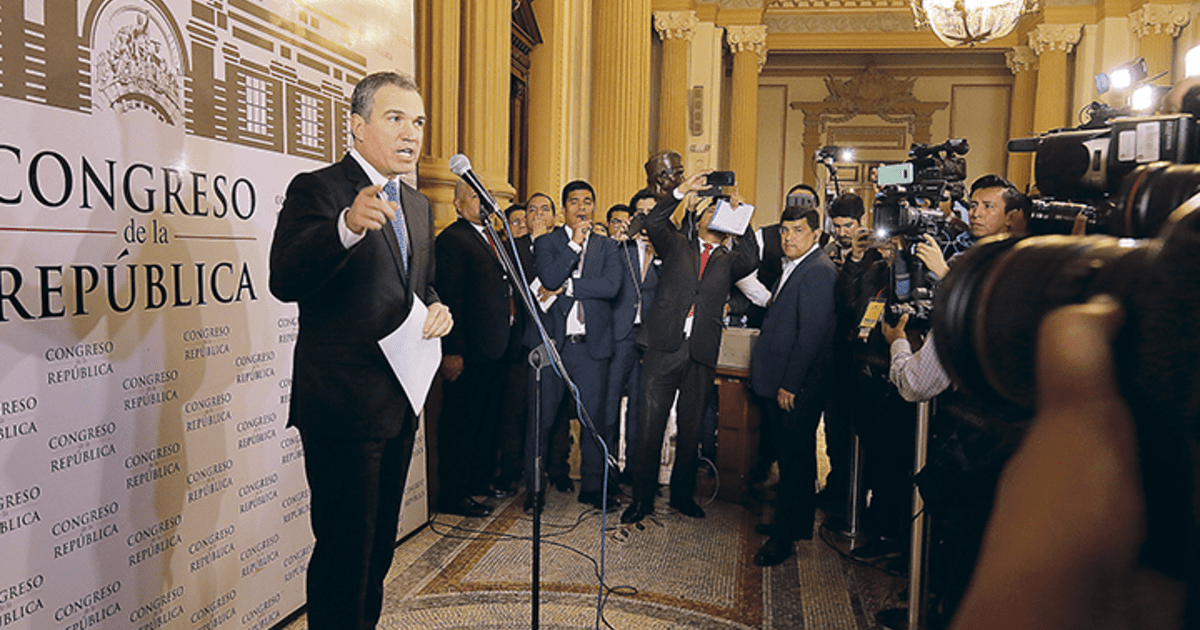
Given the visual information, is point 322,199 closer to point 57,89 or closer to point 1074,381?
point 57,89

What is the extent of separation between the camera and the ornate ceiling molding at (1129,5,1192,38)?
34.7 feet

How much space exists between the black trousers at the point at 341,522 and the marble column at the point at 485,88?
2867 mm

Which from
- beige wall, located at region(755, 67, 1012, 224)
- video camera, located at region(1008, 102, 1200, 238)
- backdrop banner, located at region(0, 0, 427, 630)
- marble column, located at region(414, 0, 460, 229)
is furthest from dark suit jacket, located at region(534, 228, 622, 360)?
beige wall, located at region(755, 67, 1012, 224)

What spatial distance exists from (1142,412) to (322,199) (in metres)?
1.73

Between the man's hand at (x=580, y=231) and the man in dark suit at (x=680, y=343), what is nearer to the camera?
the man in dark suit at (x=680, y=343)

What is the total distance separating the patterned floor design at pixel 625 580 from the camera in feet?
8.98

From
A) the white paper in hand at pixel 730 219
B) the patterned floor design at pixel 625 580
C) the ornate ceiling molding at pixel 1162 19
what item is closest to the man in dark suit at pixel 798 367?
the patterned floor design at pixel 625 580

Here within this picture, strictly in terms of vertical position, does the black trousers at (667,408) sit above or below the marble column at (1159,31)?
below

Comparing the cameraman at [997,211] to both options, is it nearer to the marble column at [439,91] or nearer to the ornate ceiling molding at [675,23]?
the marble column at [439,91]

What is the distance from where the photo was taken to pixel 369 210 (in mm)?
1576

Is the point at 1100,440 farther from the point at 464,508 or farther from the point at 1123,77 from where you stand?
the point at 1123,77

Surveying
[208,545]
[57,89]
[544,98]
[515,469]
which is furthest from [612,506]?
[544,98]

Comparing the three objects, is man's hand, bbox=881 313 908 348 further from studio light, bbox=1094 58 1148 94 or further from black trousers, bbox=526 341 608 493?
studio light, bbox=1094 58 1148 94

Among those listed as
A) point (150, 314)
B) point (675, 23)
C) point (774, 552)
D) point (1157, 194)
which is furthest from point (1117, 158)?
A: point (675, 23)
